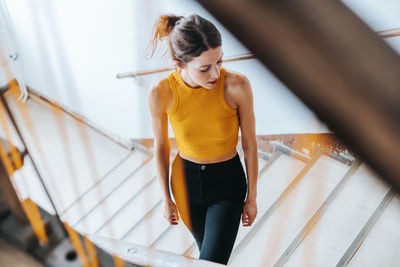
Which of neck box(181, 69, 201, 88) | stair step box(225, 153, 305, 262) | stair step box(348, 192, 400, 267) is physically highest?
neck box(181, 69, 201, 88)

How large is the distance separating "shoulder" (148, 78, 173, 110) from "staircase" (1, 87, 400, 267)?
0.52m

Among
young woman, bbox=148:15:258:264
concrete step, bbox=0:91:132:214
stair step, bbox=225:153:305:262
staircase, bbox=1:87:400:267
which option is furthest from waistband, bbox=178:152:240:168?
concrete step, bbox=0:91:132:214

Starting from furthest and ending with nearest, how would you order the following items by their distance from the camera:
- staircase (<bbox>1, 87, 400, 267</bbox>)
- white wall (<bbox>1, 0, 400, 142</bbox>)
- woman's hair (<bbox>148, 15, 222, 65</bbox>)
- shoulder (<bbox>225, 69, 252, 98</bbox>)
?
white wall (<bbox>1, 0, 400, 142</bbox>)
staircase (<bbox>1, 87, 400, 267</bbox>)
shoulder (<bbox>225, 69, 252, 98</bbox>)
woman's hair (<bbox>148, 15, 222, 65</bbox>)

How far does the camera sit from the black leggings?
1.30m

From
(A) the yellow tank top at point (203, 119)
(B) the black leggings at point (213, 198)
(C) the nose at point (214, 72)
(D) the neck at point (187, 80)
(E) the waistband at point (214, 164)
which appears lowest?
(B) the black leggings at point (213, 198)

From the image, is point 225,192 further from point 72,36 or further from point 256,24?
point 72,36

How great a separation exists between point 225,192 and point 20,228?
2.95 feet

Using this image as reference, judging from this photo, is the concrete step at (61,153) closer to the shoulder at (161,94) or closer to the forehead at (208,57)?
the shoulder at (161,94)

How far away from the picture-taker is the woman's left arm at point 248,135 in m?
1.23

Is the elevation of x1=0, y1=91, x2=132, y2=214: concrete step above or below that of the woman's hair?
below

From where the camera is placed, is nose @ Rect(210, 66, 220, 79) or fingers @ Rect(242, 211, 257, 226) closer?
nose @ Rect(210, 66, 220, 79)

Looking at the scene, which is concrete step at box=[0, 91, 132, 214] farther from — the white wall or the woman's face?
the woman's face

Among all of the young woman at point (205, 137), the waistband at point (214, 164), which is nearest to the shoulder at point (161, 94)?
the young woman at point (205, 137)

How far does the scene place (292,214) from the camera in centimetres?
204
